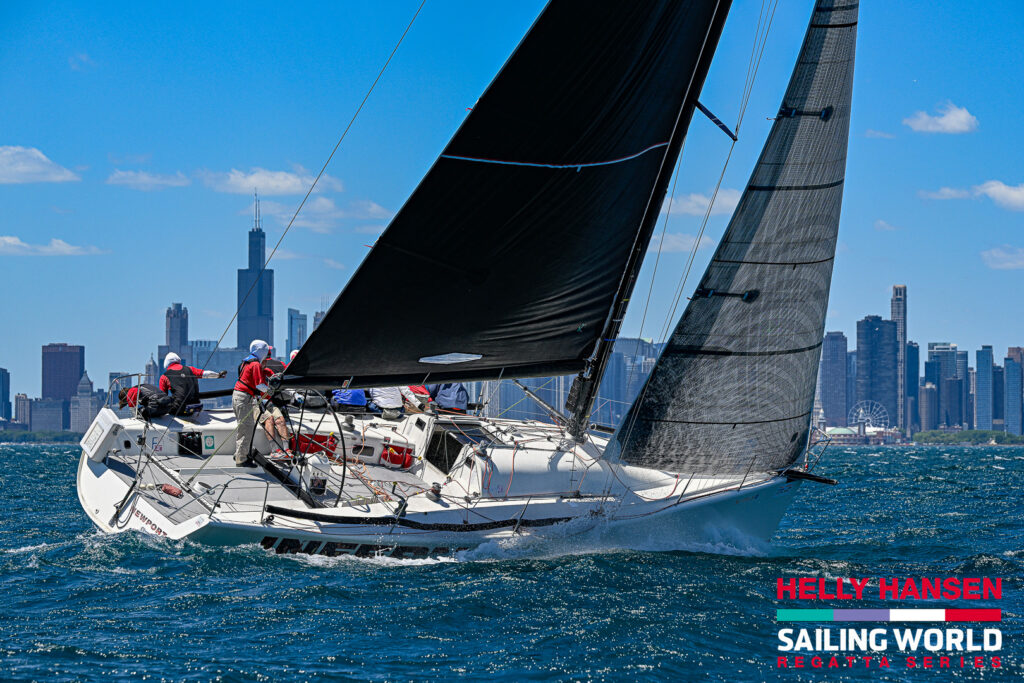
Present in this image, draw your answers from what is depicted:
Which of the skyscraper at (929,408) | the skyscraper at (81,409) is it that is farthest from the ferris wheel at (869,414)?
the skyscraper at (81,409)

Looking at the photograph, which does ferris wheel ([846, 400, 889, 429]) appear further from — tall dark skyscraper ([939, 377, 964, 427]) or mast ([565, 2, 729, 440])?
mast ([565, 2, 729, 440])

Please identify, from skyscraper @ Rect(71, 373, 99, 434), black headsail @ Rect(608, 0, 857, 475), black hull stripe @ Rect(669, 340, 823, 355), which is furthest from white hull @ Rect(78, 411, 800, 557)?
skyscraper @ Rect(71, 373, 99, 434)

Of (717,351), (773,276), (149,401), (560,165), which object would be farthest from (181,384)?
(773,276)

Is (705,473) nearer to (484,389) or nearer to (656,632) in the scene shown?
(656,632)

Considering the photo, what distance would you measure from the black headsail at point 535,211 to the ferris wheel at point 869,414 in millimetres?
140977

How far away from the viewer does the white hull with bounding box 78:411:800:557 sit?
10438mm

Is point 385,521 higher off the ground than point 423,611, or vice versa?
point 385,521

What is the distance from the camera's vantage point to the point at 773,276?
11.7 m

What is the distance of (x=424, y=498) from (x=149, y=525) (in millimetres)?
2897

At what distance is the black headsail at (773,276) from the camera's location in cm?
1162

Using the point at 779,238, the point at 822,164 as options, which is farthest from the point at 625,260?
the point at 822,164

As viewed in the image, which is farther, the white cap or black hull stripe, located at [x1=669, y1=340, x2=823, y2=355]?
the white cap

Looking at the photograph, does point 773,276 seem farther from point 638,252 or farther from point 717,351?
point 638,252

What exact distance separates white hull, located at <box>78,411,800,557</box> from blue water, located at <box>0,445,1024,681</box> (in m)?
0.23
